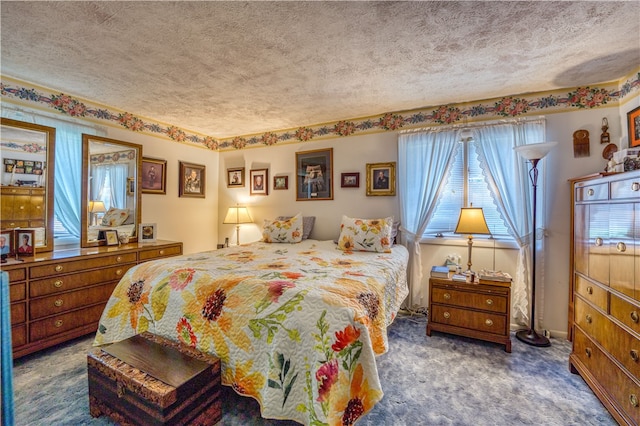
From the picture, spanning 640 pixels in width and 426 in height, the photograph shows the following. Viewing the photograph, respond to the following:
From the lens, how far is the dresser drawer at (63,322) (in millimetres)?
2203

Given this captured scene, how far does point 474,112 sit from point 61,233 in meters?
4.38

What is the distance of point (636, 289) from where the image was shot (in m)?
1.46

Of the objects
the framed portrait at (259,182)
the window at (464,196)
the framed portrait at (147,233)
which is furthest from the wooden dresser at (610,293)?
the framed portrait at (147,233)

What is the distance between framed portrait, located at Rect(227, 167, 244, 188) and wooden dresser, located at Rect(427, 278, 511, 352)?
3117mm

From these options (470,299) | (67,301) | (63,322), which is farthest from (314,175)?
(63,322)

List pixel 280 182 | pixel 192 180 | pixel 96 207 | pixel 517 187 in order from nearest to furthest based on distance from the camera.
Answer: pixel 517 187
pixel 96 207
pixel 280 182
pixel 192 180

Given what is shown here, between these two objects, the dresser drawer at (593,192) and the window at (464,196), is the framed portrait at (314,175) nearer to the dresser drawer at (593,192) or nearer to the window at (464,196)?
the window at (464,196)

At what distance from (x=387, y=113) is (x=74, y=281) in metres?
3.59

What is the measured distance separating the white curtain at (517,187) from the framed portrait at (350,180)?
→ 4.61ft

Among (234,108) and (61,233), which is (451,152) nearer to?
(234,108)

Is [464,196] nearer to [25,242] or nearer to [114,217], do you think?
[114,217]

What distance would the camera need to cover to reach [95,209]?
9.77 ft

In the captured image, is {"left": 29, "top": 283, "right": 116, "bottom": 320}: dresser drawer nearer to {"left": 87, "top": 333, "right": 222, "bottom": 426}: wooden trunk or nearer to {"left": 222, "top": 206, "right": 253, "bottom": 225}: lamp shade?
{"left": 87, "top": 333, "right": 222, "bottom": 426}: wooden trunk

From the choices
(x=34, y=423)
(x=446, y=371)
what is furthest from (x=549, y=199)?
(x=34, y=423)
